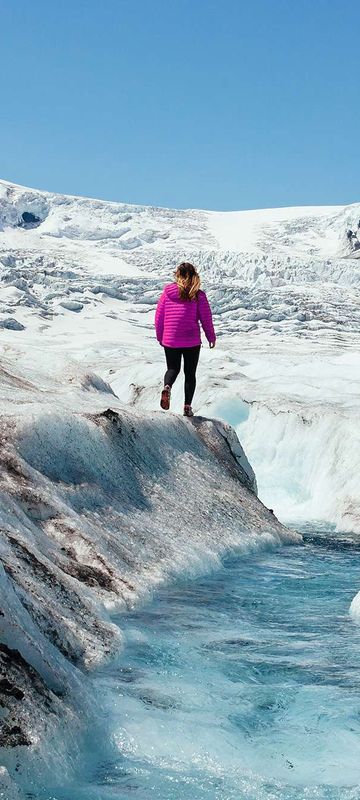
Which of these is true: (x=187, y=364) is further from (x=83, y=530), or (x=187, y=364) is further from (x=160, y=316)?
(x=83, y=530)

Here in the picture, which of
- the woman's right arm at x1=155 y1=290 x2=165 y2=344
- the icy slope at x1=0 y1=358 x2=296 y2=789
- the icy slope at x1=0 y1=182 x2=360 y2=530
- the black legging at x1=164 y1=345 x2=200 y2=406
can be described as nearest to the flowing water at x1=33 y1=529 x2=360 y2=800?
the icy slope at x1=0 y1=358 x2=296 y2=789

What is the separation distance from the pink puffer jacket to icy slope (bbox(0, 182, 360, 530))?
6.59ft

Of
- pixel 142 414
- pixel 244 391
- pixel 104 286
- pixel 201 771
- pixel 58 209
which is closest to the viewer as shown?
pixel 201 771

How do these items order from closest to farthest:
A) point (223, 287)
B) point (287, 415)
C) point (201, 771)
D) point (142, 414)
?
point (201, 771) < point (142, 414) < point (287, 415) < point (223, 287)

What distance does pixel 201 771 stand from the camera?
3801mm

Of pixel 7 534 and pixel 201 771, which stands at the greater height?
pixel 7 534

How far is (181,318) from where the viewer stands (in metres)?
10.5

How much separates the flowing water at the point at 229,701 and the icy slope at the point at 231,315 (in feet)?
10.1

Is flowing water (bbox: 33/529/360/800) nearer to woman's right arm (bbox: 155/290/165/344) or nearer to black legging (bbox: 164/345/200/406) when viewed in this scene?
black legging (bbox: 164/345/200/406)

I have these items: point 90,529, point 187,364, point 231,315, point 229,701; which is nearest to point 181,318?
point 187,364

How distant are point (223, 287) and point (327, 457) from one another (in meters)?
65.0

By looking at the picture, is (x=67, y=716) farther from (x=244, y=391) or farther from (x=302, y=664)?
(x=244, y=391)

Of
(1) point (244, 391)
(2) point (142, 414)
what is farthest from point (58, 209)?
(2) point (142, 414)

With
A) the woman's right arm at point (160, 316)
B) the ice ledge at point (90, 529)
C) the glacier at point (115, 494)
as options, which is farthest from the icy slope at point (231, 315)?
the woman's right arm at point (160, 316)
